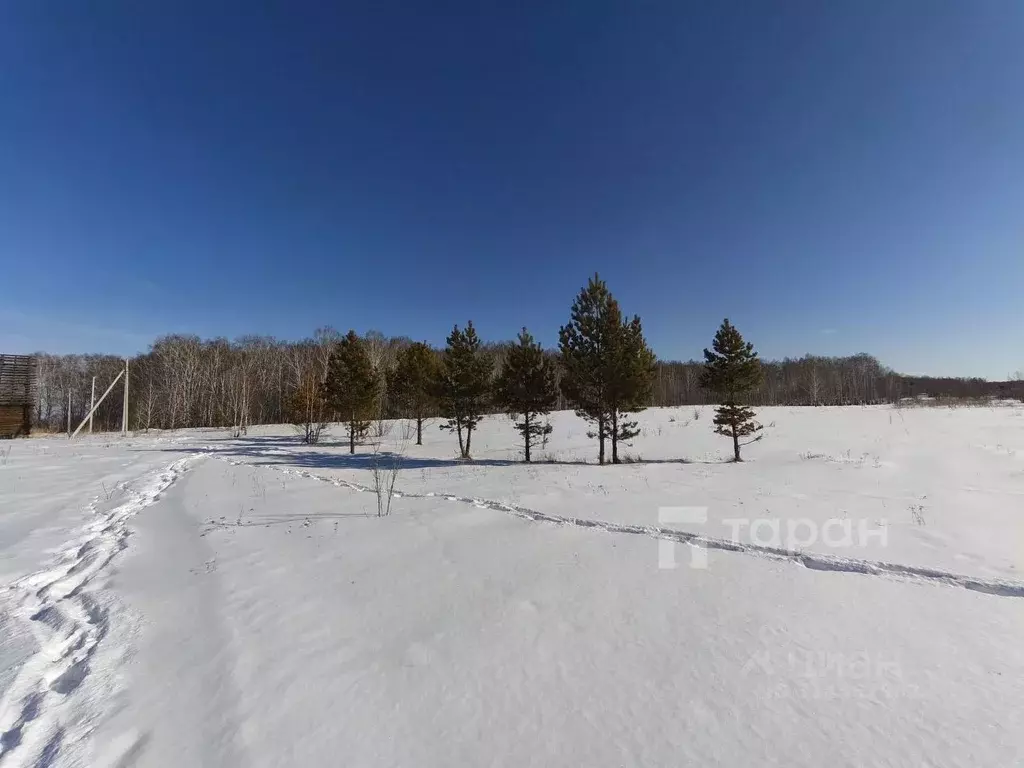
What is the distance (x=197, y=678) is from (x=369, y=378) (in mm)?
26037

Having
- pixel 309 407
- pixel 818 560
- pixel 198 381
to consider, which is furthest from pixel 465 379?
pixel 198 381

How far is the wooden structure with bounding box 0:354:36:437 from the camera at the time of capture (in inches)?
1232

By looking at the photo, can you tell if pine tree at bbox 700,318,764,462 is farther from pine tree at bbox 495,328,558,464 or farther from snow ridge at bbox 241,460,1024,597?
snow ridge at bbox 241,460,1024,597

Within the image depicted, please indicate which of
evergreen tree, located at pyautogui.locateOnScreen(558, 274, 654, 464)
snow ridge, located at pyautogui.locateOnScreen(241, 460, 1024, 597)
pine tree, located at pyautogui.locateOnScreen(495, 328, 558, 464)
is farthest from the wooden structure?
snow ridge, located at pyautogui.locateOnScreen(241, 460, 1024, 597)

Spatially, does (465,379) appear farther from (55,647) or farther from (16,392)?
(16,392)

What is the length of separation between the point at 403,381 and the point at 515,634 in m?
30.1

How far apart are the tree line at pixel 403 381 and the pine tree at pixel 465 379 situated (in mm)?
80

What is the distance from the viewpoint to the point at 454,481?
14.3m

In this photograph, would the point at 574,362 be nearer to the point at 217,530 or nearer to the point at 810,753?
the point at 217,530

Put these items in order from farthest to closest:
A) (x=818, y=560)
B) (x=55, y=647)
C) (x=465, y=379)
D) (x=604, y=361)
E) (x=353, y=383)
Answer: (x=353, y=383)
(x=465, y=379)
(x=604, y=361)
(x=818, y=560)
(x=55, y=647)

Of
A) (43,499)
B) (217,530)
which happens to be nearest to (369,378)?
(43,499)

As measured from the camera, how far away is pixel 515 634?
399cm

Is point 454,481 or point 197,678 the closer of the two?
point 197,678

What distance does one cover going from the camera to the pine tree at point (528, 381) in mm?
21812
